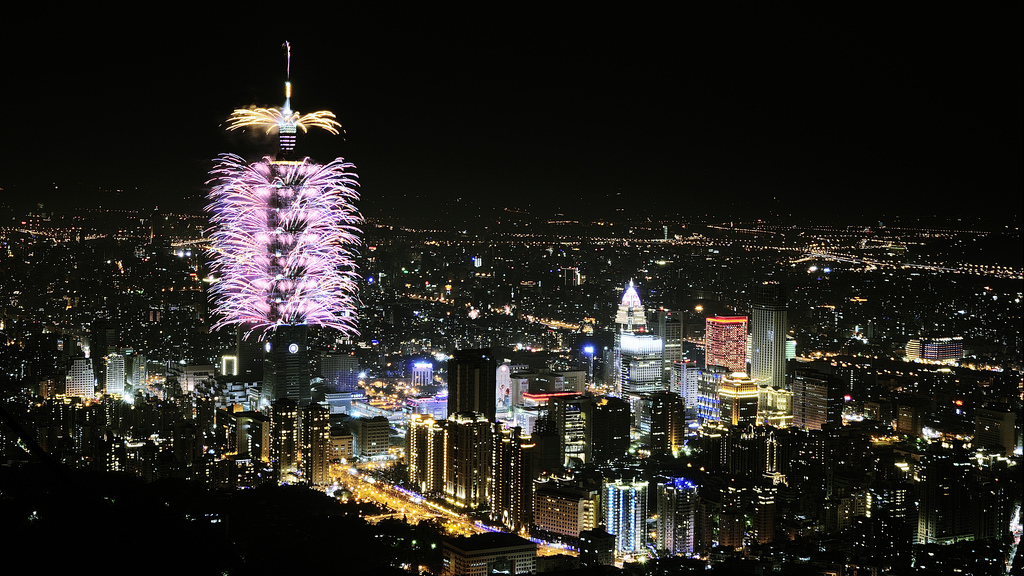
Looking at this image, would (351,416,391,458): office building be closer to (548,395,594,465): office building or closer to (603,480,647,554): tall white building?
(548,395,594,465): office building

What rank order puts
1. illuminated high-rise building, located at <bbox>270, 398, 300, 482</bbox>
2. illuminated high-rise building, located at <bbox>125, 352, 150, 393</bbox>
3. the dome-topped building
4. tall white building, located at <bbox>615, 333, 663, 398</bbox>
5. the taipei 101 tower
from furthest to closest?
the dome-topped building → tall white building, located at <bbox>615, 333, 663, 398</bbox> → illuminated high-rise building, located at <bbox>125, 352, 150, 393</bbox> → illuminated high-rise building, located at <bbox>270, 398, 300, 482</bbox> → the taipei 101 tower

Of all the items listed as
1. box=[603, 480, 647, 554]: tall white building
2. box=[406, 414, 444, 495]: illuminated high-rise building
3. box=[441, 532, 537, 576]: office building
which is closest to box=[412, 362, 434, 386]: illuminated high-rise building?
box=[406, 414, 444, 495]: illuminated high-rise building

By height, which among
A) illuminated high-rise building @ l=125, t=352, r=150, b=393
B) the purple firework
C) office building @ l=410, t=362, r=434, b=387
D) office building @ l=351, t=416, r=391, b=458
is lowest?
office building @ l=351, t=416, r=391, b=458

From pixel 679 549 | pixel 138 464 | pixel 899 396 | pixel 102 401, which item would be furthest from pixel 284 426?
pixel 899 396

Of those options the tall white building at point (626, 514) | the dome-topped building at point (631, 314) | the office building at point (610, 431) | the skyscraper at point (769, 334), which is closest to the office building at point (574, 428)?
the office building at point (610, 431)

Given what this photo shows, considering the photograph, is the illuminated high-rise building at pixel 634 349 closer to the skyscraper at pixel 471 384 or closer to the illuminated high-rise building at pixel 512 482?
the skyscraper at pixel 471 384

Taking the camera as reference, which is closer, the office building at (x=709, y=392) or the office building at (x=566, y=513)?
the office building at (x=566, y=513)

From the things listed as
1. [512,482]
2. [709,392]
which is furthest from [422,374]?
[512,482]
